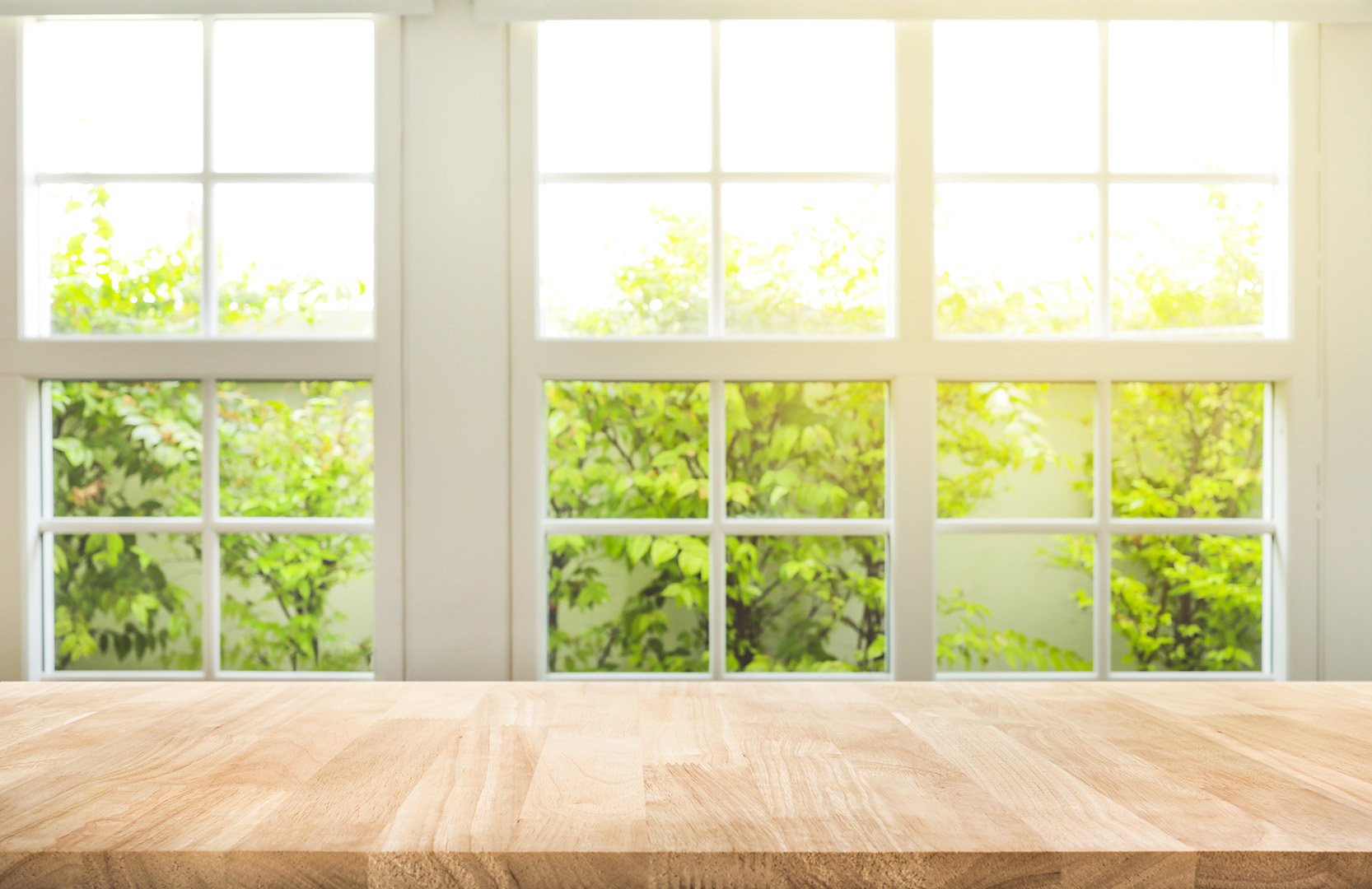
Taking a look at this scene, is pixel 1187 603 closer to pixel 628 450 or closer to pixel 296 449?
pixel 628 450

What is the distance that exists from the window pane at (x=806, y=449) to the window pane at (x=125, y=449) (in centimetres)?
124

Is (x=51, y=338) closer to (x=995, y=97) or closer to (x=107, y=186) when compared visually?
(x=107, y=186)

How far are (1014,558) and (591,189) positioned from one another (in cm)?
127

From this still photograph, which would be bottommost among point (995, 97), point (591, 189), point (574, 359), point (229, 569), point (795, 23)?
point (229, 569)

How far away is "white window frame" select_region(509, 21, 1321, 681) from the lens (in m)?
1.81

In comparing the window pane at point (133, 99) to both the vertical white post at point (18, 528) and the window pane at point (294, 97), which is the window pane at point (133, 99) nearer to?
the window pane at point (294, 97)

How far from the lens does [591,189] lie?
187cm

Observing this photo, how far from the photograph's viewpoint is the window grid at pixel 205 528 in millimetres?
1853

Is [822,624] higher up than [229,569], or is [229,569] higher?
[229,569]

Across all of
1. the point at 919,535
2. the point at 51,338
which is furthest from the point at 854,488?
the point at 51,338

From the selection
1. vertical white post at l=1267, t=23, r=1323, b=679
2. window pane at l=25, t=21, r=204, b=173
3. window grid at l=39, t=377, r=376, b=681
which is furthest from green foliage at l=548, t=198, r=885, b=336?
window pane at l=25, t=21, r=204, b=173

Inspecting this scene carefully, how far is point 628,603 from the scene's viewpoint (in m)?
1.90

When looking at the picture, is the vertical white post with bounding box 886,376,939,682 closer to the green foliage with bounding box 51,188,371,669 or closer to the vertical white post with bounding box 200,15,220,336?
the green foliage with bounding box 51,188,371,669

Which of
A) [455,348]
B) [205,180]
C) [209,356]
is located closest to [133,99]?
[205,180]
